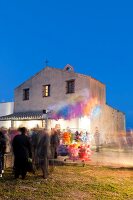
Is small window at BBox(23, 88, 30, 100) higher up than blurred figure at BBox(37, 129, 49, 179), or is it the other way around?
small window at BBox(23, 88, 30, 100)

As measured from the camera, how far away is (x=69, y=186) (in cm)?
1043

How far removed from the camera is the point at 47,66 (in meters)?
31.7

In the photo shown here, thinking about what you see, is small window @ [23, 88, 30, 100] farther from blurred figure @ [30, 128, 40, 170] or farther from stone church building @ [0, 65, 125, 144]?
blurred figure @ [30, 128, 40, 170]

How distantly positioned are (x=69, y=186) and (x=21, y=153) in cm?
207

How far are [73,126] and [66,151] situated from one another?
909cm

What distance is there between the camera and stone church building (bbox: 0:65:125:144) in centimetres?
2798

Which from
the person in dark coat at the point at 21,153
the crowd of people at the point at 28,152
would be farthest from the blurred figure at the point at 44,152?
the person in dark coat at the point at 21,153

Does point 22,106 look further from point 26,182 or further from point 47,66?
point 26,182

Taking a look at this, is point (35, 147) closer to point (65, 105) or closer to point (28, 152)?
point (28, 152)

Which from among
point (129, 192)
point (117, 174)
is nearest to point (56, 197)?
point (129, 192)

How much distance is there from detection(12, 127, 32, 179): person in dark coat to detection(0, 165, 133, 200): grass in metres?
0.40

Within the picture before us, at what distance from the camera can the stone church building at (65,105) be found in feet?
91.8

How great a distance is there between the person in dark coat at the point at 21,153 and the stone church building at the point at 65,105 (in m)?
16.1

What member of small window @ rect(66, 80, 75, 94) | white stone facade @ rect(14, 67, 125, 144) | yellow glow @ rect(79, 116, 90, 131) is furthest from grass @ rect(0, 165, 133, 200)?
small window @ rect(66, 80, 75, 94)
